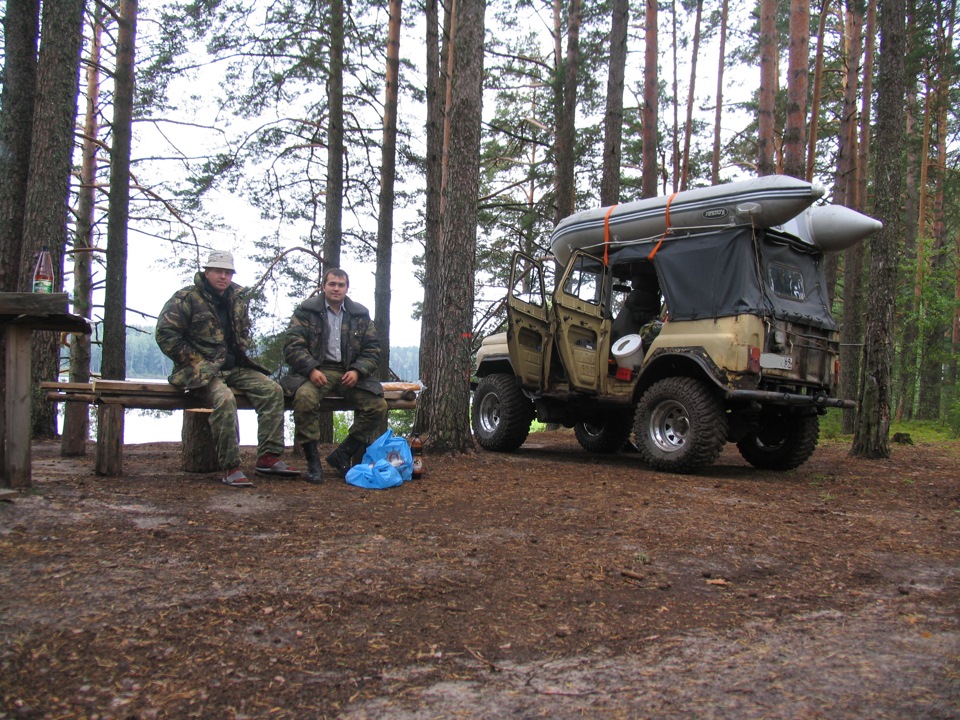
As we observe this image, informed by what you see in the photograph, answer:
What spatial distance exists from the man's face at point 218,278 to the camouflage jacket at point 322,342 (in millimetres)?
569

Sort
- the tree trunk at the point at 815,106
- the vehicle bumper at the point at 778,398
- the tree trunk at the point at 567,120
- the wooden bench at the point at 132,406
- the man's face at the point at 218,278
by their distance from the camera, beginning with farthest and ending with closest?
the tree trunk at the point at 815,106 → the tree trunk at the point at 567,120 → the vehicle bumper at the point at 778,398 → the man's face at the point at 218,278 → the wooden bench at the point at 132,406

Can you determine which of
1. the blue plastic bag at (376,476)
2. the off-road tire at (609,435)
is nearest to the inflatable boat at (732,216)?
the off-road tire at (609,435)

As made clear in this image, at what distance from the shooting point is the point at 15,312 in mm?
4301

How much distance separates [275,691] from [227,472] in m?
3.43

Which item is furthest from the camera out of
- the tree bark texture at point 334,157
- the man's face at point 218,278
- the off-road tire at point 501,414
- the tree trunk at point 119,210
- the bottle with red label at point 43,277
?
the tree bark texture at point 334,157

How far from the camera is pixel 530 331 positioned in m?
8.45

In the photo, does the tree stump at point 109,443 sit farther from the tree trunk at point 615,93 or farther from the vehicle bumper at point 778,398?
the tree trunk at point 615,93

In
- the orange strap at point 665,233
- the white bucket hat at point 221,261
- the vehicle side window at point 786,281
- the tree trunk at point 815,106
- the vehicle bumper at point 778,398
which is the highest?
the tree trunk at point 815,106

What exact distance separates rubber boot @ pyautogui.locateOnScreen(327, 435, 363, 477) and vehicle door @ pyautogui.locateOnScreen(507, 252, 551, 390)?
2.74m

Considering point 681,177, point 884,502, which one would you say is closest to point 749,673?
point 884,502

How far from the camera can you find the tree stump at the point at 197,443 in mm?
5781

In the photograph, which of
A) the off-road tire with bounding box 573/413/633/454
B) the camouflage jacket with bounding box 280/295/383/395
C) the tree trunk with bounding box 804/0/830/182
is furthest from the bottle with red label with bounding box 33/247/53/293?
the tree trunk with bounding box 804/0/830/182

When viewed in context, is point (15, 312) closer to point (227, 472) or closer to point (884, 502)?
point (227, 472)

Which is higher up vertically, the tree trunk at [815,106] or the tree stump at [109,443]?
the tree trunk at [815,106]
